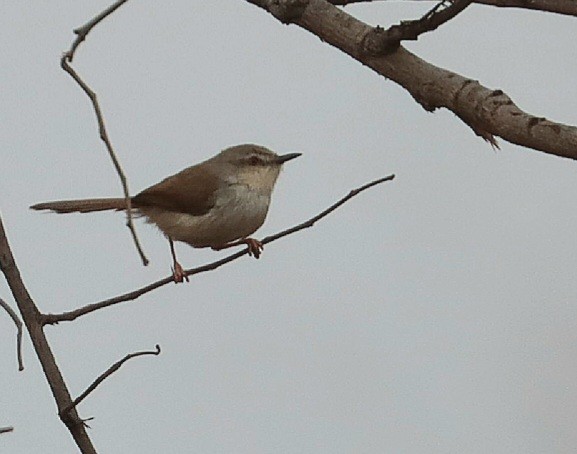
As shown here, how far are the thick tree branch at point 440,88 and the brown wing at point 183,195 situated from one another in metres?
1.26

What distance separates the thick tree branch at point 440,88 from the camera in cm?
90

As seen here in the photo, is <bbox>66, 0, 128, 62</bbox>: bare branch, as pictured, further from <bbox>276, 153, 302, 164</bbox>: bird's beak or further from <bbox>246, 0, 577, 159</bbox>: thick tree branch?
<bbox>276, 153, 302, 164</bbox>: bird's beak

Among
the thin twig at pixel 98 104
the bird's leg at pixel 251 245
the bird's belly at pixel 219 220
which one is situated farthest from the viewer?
the bird's belly at pixel 219 220

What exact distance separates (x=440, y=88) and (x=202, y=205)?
5.09 feet

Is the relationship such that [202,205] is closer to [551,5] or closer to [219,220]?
[219,220]

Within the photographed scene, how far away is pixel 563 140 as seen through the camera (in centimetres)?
88

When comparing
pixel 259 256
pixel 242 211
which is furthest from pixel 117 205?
pixel 259 256

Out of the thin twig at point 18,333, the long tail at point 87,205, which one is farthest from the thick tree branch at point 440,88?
the long tail at point 87,205

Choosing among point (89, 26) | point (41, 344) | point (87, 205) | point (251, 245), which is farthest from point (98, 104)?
point (87, 205)

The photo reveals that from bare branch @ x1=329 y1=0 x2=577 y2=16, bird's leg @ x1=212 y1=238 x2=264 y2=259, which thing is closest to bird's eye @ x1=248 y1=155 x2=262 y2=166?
bird's leg @ x1=212 y1=238 x2=264 y2=259

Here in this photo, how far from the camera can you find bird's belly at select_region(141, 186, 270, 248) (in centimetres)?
255

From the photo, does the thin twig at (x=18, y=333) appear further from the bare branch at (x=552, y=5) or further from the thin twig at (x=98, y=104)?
the bare branch at (x=552, y=5)

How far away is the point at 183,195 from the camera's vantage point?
103 inches

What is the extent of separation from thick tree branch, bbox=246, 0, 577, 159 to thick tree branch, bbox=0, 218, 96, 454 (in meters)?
0.45
